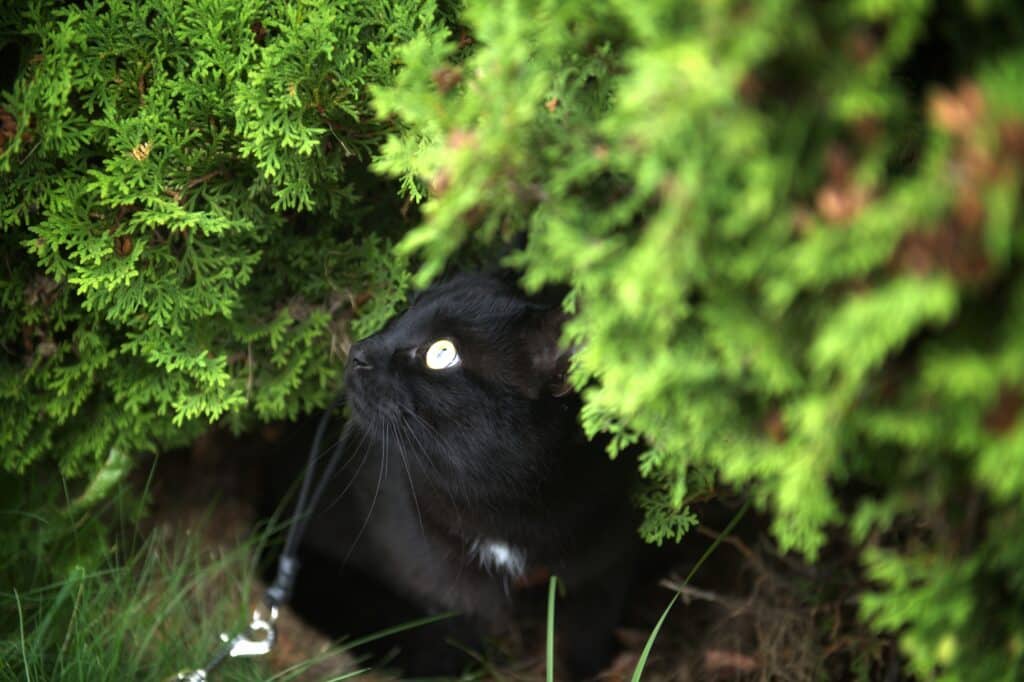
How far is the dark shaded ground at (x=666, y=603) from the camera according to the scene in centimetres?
171

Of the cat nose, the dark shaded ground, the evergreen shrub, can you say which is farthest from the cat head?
the dark shaded ground

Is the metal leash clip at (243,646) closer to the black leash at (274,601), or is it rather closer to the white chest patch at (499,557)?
the black leash at (274,601)

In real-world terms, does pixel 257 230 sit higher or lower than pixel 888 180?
lower

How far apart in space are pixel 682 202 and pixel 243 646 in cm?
134

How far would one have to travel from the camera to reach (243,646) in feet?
5.62

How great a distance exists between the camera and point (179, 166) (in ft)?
5.07

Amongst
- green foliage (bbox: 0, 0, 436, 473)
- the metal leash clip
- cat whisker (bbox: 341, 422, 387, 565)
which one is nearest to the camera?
green foliage (bbox: 0, 0, 436, 473)

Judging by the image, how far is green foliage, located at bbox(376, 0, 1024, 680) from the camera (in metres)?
0.75

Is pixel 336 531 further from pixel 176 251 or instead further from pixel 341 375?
pixel 176 251

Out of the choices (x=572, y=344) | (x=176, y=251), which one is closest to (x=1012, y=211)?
(x=572, y=344)

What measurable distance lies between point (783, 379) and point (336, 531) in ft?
5.10

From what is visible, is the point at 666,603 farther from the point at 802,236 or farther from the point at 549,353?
the point at 802,236

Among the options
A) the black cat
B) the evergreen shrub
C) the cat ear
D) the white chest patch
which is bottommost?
the white chest patch

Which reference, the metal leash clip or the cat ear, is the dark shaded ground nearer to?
the metal leash clip
